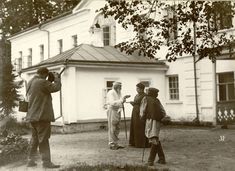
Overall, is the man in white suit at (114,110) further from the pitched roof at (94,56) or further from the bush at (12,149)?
the pitched roof at (94,56)

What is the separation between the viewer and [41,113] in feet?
26.7

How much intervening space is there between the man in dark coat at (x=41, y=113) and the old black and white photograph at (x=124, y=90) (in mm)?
19

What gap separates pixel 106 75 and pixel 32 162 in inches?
445

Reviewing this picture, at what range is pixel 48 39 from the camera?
110ft

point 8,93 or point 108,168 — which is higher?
point 8,93

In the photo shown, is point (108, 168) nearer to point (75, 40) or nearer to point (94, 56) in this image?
point (94, 56)

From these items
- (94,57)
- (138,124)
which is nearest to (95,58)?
(94,57)

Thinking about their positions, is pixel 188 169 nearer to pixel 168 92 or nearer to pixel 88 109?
pixel 88 109

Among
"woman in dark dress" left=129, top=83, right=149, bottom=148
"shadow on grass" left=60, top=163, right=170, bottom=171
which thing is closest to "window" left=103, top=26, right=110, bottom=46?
"woman in dark dress" left=129, top=83, right=149, bottom=148

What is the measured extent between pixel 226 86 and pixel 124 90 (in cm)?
465

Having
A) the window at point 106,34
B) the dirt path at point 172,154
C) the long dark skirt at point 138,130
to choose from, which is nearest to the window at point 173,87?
the window at point 106,34

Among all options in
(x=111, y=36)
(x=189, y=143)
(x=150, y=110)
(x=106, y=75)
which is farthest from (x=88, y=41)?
(x=150, y=110)

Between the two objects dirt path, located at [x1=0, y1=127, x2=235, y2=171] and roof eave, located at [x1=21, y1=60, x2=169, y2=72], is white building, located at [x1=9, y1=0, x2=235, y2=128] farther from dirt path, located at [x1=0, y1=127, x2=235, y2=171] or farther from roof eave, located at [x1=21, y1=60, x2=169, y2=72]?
dirt path, located at [x1=0, y1=127, x2=235, y2=171]

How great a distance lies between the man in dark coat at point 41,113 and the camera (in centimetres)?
813
